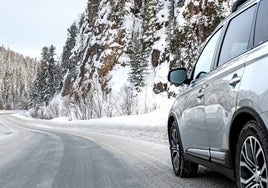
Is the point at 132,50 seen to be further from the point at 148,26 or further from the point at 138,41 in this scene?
the point at 148,26

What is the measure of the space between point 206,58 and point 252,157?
2284 millimetres

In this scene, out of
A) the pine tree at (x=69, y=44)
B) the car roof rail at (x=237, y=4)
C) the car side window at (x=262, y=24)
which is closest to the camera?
the car side window at (x=262, y=24)

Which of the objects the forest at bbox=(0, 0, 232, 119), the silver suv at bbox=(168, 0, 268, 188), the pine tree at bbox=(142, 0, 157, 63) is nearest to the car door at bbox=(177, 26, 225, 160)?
the silver suv at bbox=(168, 0, 268, 188)

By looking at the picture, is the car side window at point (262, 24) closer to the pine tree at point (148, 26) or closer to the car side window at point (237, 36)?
the car side window at point (237, 36)

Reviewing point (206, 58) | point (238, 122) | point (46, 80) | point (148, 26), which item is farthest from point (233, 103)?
point (46, 80)

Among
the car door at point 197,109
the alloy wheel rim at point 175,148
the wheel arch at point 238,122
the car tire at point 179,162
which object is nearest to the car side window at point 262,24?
the wheel arch at point 238,122

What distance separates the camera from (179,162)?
19.5ft

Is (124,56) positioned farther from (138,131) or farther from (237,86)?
(237,86)

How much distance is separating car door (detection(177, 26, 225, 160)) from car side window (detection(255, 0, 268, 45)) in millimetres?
1187

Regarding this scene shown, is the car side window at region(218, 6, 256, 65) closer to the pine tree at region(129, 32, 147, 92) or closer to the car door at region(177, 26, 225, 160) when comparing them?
the car door at region(177, 26, 225, 160)

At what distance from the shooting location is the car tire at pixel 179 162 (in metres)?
5.85

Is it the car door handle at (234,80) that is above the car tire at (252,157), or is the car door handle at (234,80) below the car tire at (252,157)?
above

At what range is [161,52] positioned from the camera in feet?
207

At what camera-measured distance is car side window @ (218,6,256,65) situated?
12.7 ft
